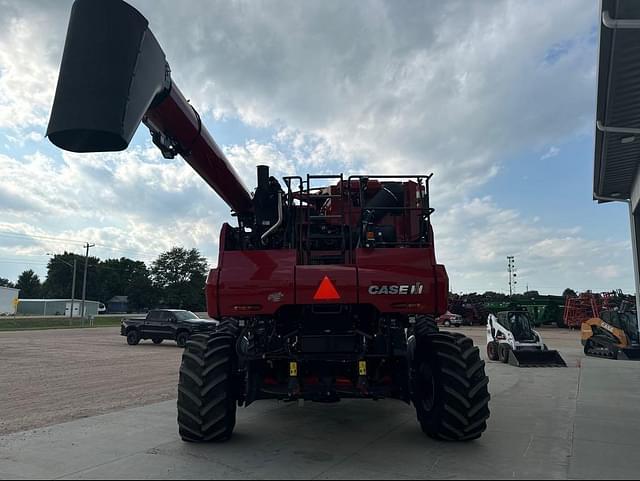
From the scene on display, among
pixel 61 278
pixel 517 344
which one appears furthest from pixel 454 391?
pixel 61 278

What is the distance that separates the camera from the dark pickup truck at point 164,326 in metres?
22.4

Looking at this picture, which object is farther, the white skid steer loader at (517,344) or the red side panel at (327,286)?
the white skid steer loader at (517,344)

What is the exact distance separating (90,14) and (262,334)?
3789 mm

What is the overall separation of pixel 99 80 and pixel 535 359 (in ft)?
50.3

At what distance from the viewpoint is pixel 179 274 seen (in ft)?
331

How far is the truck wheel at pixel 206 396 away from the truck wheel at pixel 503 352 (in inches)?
516

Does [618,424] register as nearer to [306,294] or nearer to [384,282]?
[384,282]

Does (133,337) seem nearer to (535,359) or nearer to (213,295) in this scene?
(535,359)

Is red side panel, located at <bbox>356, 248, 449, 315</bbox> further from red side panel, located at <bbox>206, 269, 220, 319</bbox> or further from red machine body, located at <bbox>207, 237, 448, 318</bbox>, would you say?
red side panel, located at <bbox>206, 269, 220, 319</bbox>

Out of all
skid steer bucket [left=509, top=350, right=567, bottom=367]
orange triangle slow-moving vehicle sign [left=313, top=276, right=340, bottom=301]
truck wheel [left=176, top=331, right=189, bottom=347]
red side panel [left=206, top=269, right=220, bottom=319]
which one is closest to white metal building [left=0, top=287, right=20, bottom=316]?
truck wheel [left=176, top=331, right=189, bottom=347]

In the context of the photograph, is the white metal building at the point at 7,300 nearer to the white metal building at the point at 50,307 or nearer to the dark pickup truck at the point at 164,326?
the white metal building at the point at 50,307

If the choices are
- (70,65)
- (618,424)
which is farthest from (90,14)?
(618,424)

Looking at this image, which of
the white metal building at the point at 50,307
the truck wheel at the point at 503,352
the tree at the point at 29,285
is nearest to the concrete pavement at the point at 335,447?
the truck wheel at the point at 503,352

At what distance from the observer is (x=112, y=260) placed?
11169 cm
